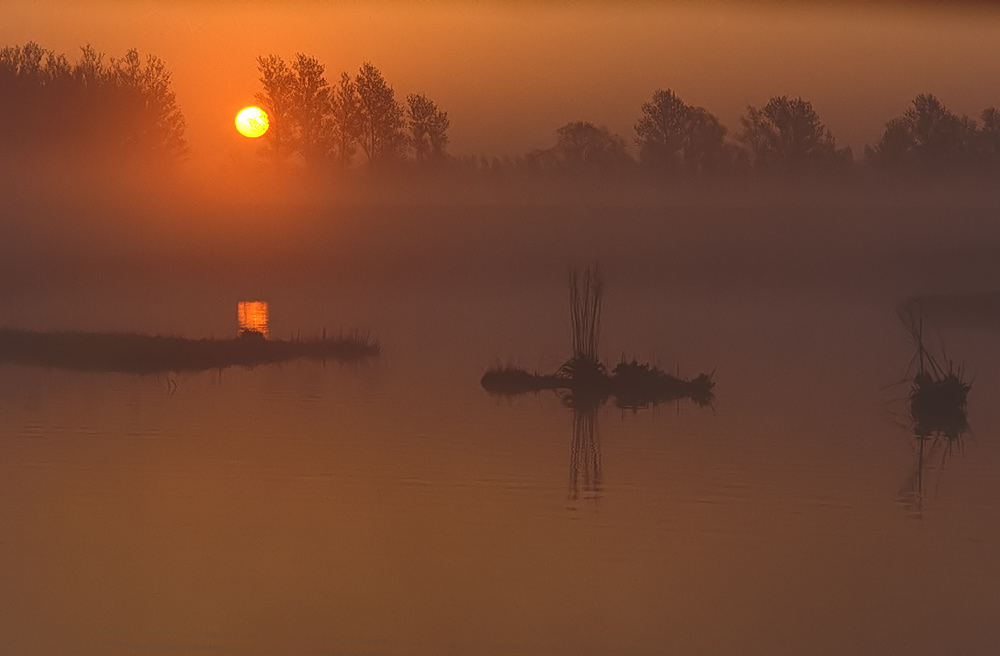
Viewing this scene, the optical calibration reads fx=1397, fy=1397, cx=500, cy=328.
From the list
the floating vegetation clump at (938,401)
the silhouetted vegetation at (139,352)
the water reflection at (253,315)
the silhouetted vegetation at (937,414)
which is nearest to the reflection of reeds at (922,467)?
the silhouetted vegetation at (937,414)

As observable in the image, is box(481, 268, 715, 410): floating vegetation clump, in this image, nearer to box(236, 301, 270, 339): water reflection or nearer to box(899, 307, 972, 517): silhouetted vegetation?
box(899, 307, 972, 517): silhouetted vegetation

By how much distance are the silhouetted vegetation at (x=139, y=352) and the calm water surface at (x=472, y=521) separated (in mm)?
560

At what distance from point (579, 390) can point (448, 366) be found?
5036mm

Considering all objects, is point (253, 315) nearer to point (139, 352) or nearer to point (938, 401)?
point (139, 352)

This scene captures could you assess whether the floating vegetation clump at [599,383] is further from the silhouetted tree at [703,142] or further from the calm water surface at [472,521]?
the silhouetted tree at [703,142]

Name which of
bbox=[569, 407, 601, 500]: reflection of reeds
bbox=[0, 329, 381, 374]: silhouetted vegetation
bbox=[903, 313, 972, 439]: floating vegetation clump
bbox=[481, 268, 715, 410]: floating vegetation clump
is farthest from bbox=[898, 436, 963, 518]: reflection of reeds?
bbox=[0, 329, 381, 374]: silhouetted vegetation

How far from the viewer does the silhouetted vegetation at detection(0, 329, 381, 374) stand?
15641 mm

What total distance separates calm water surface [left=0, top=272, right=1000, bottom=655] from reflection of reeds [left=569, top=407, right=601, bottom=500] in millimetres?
56

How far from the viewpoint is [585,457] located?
10.1 metres

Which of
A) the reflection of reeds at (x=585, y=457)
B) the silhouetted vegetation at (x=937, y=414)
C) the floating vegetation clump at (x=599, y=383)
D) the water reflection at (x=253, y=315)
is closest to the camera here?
the reflection of reeds at (x=585, y=457)

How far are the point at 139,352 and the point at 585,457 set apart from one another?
7.61 m

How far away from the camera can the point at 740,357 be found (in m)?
21.1

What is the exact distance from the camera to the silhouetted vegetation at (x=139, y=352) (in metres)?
15.6

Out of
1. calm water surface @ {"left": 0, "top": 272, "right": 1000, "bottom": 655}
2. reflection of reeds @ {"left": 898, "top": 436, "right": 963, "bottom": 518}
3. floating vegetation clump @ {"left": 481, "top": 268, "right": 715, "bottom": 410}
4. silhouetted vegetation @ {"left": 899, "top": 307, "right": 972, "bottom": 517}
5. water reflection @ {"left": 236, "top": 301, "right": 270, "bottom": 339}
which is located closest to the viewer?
calm water surface @ {"left": 0, "top": 272, "right": 1000, "bottom": 655}
